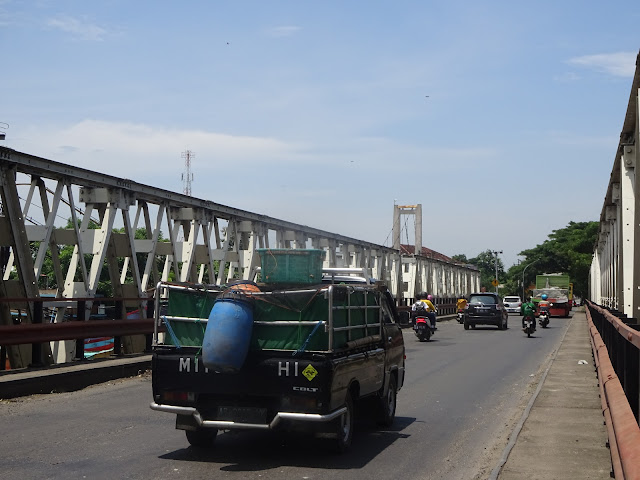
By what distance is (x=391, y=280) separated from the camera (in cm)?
4375

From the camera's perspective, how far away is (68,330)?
44.3 feet

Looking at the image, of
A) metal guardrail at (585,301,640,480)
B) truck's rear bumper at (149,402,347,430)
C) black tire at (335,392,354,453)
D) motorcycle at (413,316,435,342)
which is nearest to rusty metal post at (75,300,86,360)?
truck's rear bumper at (149,402,347,430)

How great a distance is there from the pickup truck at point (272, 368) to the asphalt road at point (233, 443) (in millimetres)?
358

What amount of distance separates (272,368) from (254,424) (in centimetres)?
52

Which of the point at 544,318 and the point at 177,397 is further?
the point at 544,318

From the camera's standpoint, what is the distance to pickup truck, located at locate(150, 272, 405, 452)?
25.0 ft

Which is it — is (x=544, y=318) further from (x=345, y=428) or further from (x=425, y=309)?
(x=345, y=428)

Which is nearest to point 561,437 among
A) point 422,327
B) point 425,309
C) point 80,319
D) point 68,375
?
point 68,375

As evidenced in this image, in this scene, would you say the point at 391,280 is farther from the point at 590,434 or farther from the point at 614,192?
the point at 590,434

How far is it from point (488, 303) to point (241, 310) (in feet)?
106

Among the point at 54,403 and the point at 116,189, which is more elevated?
the point at 116,189

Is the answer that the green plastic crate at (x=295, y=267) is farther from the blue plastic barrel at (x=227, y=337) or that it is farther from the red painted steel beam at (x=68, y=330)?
the red painted steel beam at (x=68, y=330)

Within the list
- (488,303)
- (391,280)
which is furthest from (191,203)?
(391,280)

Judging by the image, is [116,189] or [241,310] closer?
[241,310]
